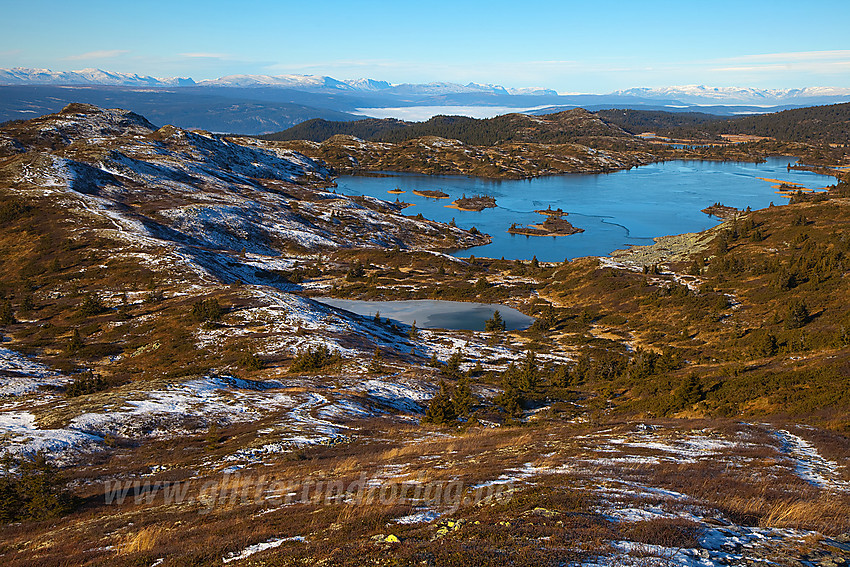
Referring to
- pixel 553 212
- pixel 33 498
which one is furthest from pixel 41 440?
pixel 553 212

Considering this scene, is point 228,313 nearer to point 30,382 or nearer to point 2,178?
point 30,382

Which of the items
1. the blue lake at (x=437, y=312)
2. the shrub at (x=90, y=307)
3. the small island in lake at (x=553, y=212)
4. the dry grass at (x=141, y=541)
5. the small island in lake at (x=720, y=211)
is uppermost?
the small island in lake at (x=720, y=211)

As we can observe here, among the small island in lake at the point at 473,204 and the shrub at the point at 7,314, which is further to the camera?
the small island in lake at the point at 473,204

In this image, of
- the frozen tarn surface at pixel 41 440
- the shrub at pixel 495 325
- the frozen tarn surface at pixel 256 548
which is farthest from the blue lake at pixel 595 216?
the frozen tarn surface at pixel 256 548

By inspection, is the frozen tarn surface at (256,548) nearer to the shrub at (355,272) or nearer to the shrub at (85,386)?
the shrub at (85,386)

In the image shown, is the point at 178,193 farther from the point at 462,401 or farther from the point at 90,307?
the point at 462,401

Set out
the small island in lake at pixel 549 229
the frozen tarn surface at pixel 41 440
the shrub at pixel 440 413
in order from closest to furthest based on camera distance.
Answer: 1. the frozen tarn surface at pixel 41 440
2. the shrub at pixel 440 413
3. the small island in lake at pixel 549 229

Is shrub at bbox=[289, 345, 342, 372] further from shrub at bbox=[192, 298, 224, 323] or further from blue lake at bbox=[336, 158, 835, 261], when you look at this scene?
blue lake at bbox=[336, 158, 835, 261]

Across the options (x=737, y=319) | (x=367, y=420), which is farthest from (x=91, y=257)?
(x=737, y=319)

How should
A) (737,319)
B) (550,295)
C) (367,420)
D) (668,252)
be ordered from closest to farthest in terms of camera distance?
(367,420)
(737,319)
(550,295)
(668,252)
